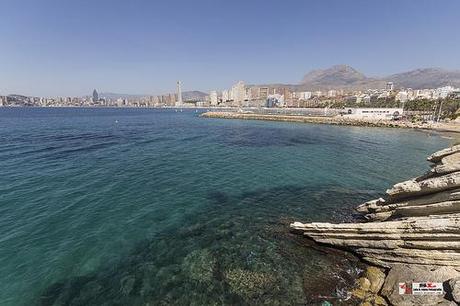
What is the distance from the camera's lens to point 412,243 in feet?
46.6

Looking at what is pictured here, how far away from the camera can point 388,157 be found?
47.8 metres

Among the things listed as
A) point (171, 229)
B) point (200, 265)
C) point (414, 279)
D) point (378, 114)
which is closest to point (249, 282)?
point (200, 265)

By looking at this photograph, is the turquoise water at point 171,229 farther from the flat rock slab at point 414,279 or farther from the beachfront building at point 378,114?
the beachfront building at point 378,114

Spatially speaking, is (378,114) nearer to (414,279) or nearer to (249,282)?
(414,279)

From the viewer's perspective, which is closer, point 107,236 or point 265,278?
point 265,278

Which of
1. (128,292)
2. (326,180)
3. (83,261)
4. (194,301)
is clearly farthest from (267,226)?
(326,180)

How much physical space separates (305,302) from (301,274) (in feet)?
6.63

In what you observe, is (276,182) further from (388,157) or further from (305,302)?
(388,157)

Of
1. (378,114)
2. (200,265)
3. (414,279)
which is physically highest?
(378,114)

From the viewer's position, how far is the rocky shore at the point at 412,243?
1273 centimetres

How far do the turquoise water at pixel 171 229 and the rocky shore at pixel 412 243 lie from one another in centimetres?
108

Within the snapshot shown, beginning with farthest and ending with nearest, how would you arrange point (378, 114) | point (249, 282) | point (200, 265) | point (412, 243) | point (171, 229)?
point (378, 114), point (171, 229), point (200, 265), point (412, 243), point (249, 282)

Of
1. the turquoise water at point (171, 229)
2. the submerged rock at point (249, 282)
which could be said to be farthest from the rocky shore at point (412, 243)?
the submerged rock at point (249, 282)

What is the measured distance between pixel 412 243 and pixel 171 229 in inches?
600
